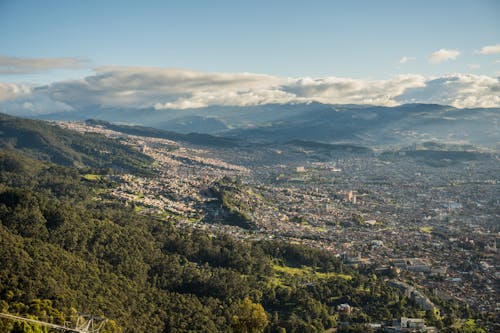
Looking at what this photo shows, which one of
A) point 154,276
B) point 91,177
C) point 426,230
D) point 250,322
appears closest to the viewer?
point 250,322

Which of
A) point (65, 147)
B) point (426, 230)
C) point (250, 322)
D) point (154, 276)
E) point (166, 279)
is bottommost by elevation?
point (166, 279)

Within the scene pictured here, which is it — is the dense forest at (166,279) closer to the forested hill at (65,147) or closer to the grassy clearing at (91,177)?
the grassy clearing at (91,177)

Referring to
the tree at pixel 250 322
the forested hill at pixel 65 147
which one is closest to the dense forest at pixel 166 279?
the tree at pixel 250 322

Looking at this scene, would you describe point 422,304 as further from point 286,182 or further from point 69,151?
point 69,151

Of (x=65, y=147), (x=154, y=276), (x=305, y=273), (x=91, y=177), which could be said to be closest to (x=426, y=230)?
(x=305, y=273)

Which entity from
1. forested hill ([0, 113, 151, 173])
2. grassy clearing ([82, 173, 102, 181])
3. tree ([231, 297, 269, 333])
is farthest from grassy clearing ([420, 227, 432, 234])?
forested hill ([0, 113, 151, 173])

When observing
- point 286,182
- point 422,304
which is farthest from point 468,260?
point 286,182

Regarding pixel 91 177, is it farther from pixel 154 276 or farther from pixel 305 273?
pixel 305 273
